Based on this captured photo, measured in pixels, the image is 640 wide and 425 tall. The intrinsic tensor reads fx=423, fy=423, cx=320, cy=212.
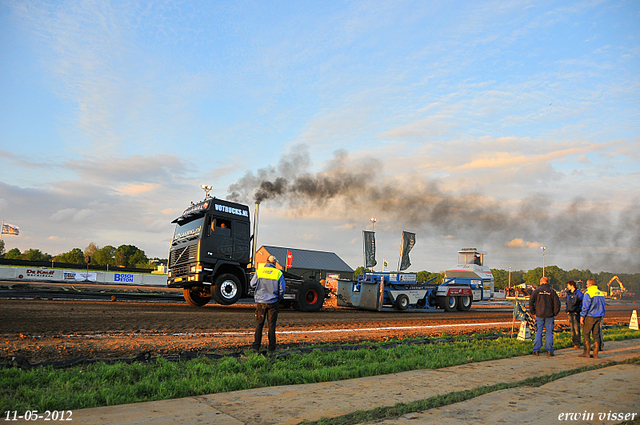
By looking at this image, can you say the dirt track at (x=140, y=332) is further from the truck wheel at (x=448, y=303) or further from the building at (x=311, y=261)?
the building at (x=311, y=261)

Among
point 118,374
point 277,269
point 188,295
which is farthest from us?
point 188,295

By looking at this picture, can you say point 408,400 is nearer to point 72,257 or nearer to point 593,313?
point 593,313

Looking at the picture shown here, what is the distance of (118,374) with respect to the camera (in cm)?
556

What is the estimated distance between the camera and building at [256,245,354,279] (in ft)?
184

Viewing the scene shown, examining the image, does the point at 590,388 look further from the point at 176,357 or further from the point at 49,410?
the point at 49,410

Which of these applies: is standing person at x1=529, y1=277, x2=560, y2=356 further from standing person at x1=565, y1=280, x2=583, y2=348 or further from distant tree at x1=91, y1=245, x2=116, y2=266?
distant tree at x1=91, y1=245, x2=116, y2=266

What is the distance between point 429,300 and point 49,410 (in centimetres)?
2325

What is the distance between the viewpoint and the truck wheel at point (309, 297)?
18.1 meters

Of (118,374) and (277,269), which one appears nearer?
(118,374)

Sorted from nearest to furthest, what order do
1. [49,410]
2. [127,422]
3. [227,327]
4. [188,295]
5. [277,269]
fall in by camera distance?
[127,422], [49,410], [277,269], [227,327], [188,295]

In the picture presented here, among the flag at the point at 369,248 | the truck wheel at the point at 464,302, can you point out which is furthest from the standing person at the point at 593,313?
the flag at the point at 369,248

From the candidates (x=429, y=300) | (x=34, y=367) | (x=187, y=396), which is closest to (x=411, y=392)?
(x=187, y=396)

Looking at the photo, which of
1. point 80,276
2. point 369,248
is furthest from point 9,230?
point 369,248

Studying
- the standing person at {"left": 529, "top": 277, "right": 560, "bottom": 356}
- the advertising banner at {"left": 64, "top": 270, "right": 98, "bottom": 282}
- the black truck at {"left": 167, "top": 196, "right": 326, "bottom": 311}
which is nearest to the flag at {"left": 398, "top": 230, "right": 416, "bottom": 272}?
the black truck at {"left": 167, "top": 196, "right": 326, "bottom": 311}
